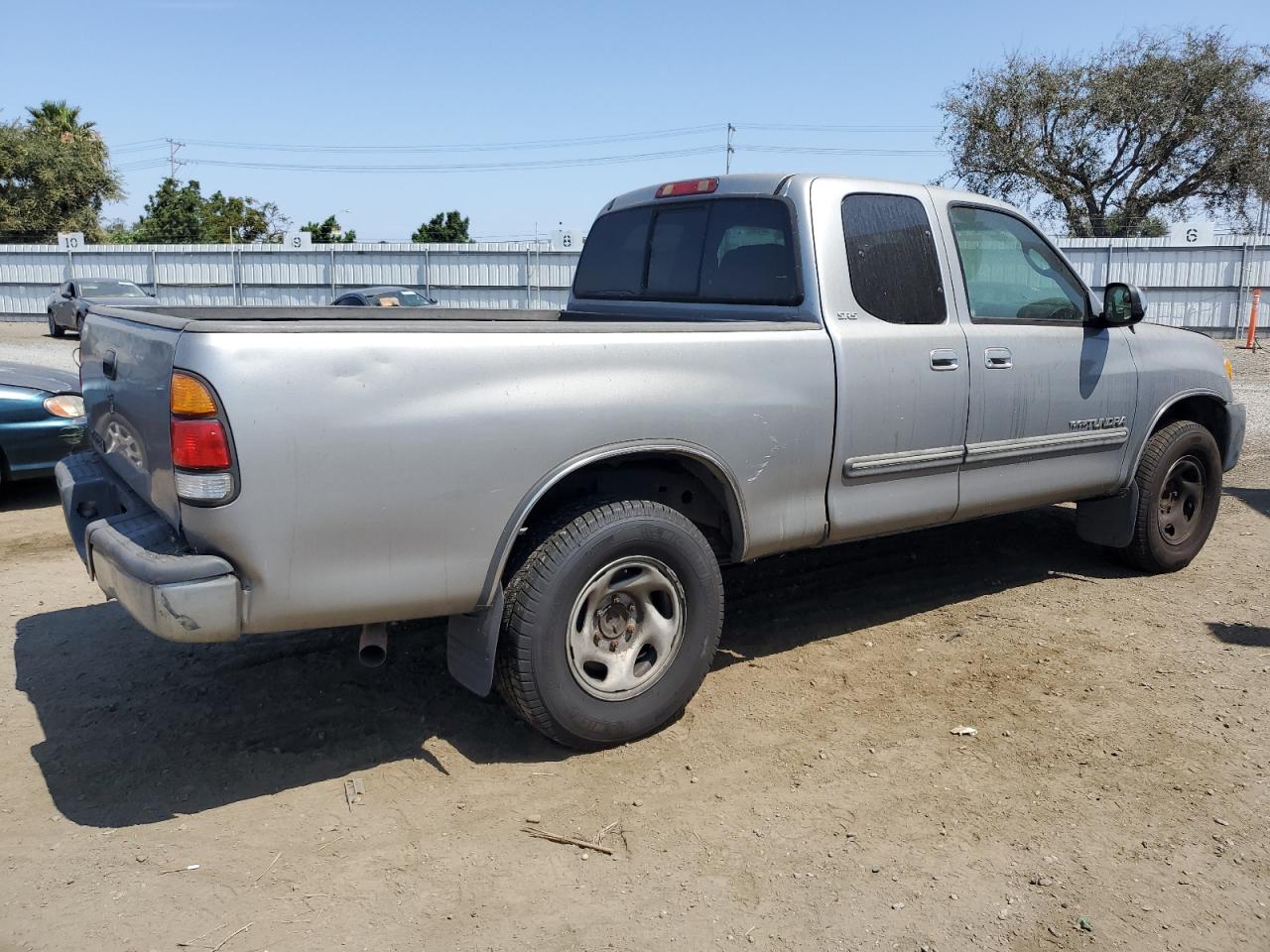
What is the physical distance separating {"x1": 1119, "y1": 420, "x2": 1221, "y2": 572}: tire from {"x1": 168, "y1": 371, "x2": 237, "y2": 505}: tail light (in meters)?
4.70

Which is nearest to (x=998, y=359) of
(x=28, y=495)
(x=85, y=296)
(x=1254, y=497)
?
(x=1254, y=497)

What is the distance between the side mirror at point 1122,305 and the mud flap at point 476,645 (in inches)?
139

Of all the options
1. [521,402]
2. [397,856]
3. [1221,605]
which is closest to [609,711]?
[397,856]

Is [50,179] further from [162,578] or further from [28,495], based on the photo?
[162,578]

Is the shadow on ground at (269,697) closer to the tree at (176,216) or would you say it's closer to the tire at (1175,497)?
the tire at (1175,497)

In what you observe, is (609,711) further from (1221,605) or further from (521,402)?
(1221,605)

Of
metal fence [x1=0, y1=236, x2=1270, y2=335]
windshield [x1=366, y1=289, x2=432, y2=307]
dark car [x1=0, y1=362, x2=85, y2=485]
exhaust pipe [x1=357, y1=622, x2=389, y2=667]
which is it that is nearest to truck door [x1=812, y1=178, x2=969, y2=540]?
exhaust pipe [x1=357, y1=622, x2=389, y2=667]

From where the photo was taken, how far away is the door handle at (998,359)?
474cm

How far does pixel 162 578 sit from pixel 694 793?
1795mm

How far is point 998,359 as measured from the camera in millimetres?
4785

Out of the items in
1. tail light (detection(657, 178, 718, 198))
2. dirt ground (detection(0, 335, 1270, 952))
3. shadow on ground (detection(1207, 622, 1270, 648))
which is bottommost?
dirt ground (detection(0, 335, 1270, 952))

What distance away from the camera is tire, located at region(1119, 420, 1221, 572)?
570cm

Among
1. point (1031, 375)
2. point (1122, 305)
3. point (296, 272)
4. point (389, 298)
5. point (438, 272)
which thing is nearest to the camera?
point (1031, 375)

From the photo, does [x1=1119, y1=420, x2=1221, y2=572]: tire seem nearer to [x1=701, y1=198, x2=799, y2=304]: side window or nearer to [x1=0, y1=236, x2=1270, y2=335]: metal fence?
[x1=701, y1=198, x2=799, y2=304]: side window
